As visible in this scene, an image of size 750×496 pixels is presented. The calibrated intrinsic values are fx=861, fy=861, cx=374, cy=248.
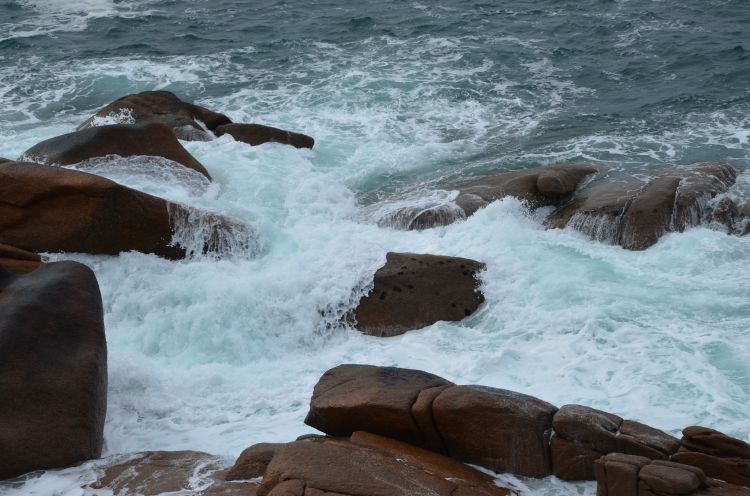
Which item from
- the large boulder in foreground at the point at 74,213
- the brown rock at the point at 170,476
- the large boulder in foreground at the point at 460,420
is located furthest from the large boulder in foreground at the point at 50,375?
the large boulder in foreground at the point at 74,213

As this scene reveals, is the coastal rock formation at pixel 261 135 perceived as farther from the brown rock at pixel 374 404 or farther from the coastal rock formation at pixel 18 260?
the brown rock at pixel 374 404

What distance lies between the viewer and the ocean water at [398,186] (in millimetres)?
9102

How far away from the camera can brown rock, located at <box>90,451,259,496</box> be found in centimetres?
688

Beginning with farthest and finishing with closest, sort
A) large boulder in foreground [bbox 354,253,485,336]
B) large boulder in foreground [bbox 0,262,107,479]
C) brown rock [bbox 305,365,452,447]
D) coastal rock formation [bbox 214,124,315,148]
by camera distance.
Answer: coastal rock formation [bbox 214,124,315,148], large boulder in foreground [bbox 354,253,485,336], large boulder in foreground [bbox 0,262,107,479], brown rock [bbox 305,365,452,447]

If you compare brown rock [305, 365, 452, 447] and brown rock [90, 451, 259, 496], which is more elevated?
brown rock [305, 365, 452, 447]

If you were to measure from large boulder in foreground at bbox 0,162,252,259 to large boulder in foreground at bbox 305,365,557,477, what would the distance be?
4.99 meters

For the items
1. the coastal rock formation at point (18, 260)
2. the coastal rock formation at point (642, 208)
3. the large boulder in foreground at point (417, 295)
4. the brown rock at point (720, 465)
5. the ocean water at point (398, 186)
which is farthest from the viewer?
the coastal rock formation at point (642, 208)

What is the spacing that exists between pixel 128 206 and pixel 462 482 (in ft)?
20.9

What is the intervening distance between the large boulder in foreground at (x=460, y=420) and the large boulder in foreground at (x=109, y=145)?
22.9 feet

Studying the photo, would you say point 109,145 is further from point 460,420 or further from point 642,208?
point 460,420

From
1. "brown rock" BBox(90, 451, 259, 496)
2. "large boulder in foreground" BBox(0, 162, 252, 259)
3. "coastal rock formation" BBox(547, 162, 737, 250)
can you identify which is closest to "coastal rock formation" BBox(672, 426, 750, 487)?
"brown rock" BBox(90, 451, 259, 496)

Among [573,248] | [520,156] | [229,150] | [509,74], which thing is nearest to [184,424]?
[573,248]

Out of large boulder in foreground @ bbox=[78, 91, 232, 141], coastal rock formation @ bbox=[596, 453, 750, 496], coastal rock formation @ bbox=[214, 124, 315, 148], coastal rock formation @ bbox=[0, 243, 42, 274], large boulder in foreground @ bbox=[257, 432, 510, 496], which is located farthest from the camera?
coastal rock formation @ bbox=[214, 124, 315, 148]

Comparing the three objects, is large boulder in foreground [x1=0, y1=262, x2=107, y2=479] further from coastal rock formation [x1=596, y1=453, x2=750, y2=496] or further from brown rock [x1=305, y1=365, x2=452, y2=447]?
coastal rock formation [x1=596, y1=453, x2=750, y2=496]
